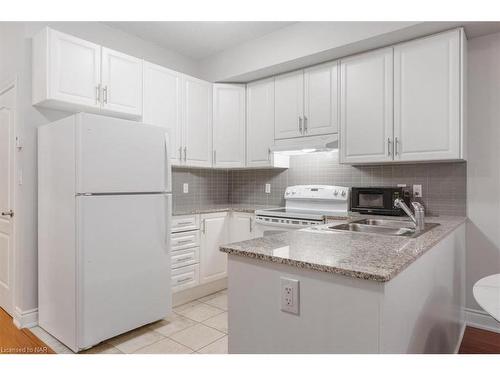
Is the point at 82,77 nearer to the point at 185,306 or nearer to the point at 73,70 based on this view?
the point at 73,70

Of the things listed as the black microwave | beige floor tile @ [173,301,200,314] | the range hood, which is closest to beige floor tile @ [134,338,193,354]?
beige floor tile @ [173,301,200,314]

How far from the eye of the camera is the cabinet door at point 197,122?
Result: 11.2 feet

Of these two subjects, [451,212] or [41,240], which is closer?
[41,240]

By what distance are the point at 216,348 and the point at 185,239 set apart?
1.11 m

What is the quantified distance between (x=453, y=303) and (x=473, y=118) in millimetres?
1490

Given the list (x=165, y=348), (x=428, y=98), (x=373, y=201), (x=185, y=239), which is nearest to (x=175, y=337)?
(x=165, y=348)

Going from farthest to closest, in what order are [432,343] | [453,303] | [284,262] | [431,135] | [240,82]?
[240,82] < [431,135] < [453,303] < [432,343] < [284,262]

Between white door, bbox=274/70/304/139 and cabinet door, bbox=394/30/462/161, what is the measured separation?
0.90 meters

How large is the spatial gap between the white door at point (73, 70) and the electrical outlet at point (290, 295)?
222 cm

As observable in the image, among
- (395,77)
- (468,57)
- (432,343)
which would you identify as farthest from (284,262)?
(468,57)

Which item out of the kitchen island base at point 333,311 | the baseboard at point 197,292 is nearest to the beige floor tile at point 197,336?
the baseboard at point 197,292

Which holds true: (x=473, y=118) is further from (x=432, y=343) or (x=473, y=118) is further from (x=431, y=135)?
(x=432, y=343)

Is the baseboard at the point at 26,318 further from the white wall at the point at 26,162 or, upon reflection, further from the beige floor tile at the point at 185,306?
the beige floor tile at the point at 185,306

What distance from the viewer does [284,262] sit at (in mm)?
1194
